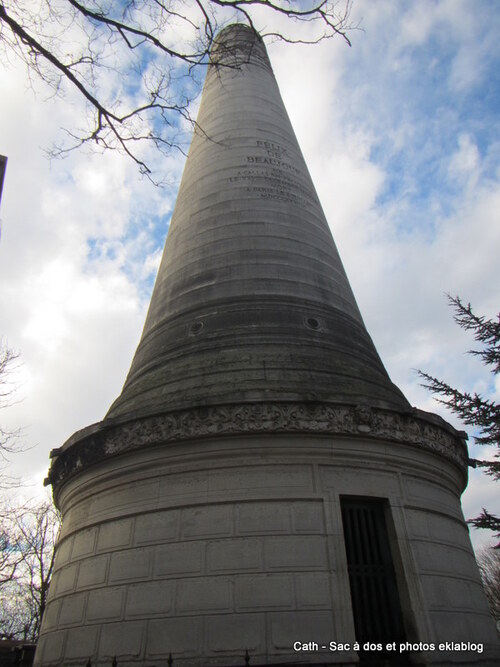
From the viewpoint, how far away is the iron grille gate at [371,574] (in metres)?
7.70

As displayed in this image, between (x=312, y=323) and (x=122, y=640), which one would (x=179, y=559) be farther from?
(x=312, y=323)

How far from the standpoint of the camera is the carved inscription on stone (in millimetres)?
14578

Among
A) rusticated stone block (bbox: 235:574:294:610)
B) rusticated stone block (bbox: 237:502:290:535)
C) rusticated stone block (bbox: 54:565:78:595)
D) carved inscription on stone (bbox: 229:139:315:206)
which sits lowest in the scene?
rusticated stone block (bbox: 235:574:294:610)

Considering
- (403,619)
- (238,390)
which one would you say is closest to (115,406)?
(238,390)

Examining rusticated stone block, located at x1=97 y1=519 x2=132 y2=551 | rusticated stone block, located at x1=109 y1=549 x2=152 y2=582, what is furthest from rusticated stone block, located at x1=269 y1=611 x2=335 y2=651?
rusticated stone block, located at x1=97 y1=519 x2=132 y2=551

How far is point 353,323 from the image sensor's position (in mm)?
12656

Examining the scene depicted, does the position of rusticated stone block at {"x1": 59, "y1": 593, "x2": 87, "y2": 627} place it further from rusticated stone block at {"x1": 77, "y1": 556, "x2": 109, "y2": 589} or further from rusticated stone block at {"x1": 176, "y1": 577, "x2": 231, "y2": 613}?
rusticated stone block at {"x1": 176, "y1": 577, "x2": 231, "y2": 613}

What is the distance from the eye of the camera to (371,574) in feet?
26.5

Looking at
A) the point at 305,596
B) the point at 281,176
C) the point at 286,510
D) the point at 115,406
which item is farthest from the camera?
the point at 281,176

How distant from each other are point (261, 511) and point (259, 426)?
4.33 ft

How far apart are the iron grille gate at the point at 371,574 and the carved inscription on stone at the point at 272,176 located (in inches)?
345

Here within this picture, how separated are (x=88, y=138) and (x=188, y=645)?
24.4ft

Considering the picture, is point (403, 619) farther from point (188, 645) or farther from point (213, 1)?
point (213, 1)

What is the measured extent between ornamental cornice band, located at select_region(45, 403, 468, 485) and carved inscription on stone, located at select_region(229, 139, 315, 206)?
23.8 ft
